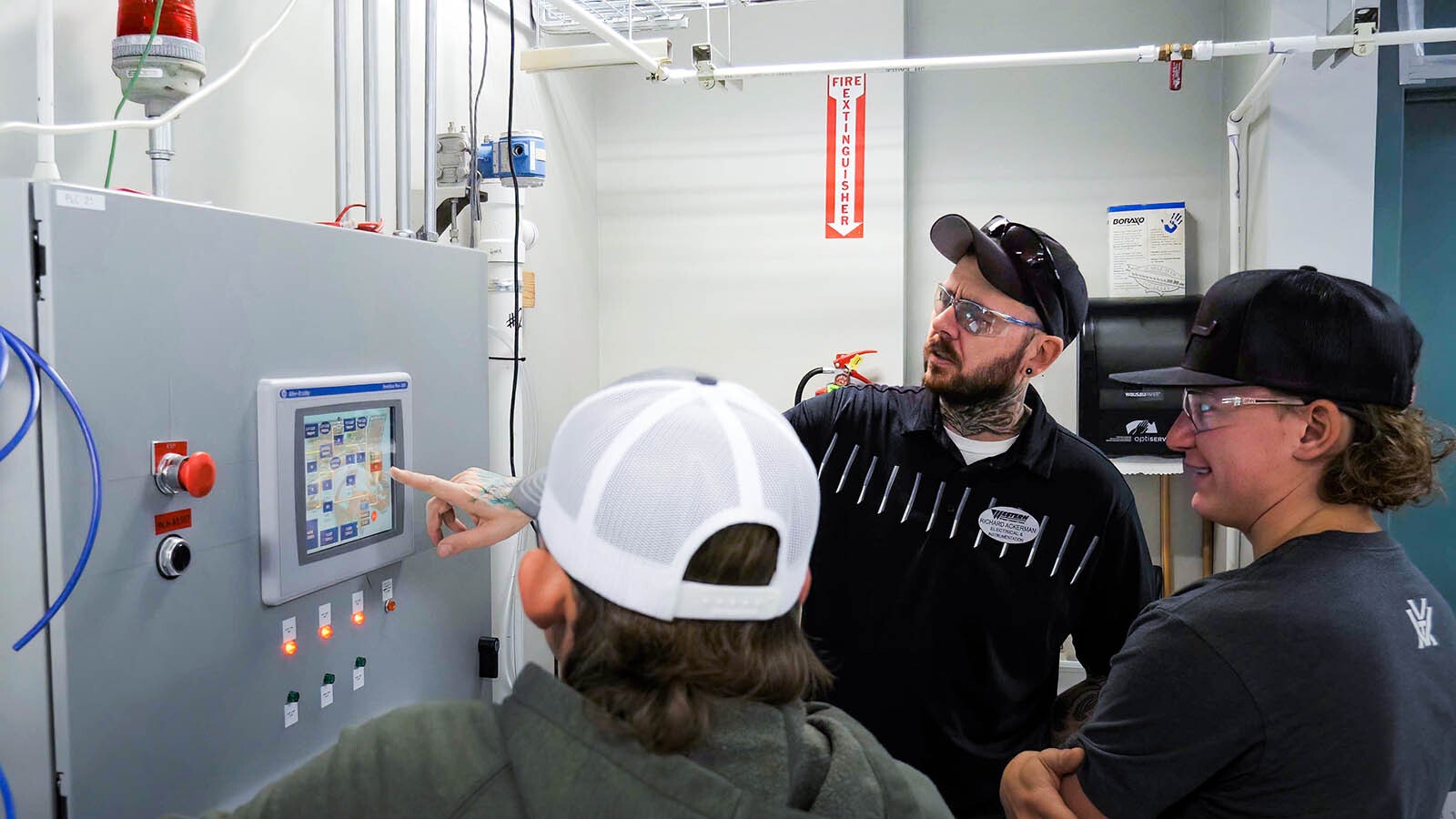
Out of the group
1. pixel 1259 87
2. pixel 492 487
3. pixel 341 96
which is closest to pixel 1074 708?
pixel 492 487

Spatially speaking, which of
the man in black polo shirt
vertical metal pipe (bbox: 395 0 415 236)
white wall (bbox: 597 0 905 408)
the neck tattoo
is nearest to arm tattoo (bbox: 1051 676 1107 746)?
the man in black polo shirt

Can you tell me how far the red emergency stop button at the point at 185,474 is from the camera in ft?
3.94

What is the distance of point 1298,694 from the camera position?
1100 millimetres

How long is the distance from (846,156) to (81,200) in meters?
3.13

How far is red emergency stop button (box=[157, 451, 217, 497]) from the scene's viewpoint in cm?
120

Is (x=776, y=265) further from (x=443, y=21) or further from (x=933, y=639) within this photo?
(x=933, y=639)

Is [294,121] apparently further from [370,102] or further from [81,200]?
[81,200]

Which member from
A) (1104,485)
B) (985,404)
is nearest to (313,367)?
(985,404)

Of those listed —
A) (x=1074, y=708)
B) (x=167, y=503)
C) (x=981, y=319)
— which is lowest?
(x=1074, y=708)

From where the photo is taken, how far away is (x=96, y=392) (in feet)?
Result: 3.67

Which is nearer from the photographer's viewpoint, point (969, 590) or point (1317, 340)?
point (1317, 340)

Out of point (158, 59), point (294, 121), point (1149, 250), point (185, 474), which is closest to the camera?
point (185, 474)

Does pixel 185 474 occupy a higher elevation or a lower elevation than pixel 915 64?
lower

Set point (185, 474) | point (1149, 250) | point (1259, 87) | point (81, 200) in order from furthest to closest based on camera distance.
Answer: point (1149, 250)
point (1259, 87)
point (185, 474)
point (81, 200)
